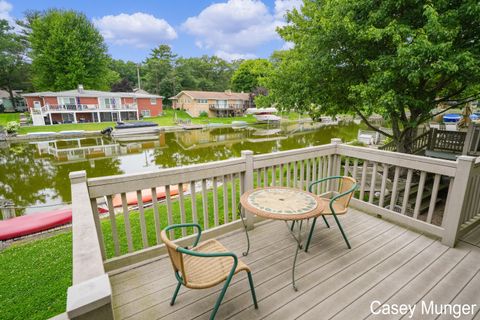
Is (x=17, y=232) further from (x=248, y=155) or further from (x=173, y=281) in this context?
(x=248, y=155)

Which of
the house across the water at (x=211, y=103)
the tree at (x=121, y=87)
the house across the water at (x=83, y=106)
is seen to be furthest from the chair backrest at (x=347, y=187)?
the tree at (x=121, y=87)

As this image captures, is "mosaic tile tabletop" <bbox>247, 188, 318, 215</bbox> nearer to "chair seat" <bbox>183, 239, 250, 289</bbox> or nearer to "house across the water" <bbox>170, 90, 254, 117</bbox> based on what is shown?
A: "chair seat" <bbox>183, 239, 250, 289</bbox>

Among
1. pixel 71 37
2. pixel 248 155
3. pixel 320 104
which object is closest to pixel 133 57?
pixel 71 37

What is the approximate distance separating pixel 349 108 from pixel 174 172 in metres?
6.42

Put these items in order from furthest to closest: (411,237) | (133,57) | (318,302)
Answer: (133,57), (411,237), (318,302)

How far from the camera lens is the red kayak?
4851mm

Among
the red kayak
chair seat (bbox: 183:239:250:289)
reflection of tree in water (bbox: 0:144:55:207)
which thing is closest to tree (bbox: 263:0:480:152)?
chair seat (bbox: 183:239:250:289)

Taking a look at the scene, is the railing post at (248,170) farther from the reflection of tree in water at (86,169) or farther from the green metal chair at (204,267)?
the reflection of tree in water at (86,169)

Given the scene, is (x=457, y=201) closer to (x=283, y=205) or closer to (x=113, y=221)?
(x=283, y=205)

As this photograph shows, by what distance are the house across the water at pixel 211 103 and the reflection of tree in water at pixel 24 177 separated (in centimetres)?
2262

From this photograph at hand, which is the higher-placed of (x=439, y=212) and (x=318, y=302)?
(x=318, y=302)

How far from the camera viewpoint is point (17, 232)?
4.88 metres

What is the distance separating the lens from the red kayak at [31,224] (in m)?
4.85

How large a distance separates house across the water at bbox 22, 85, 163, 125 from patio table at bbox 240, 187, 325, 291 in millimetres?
29293
